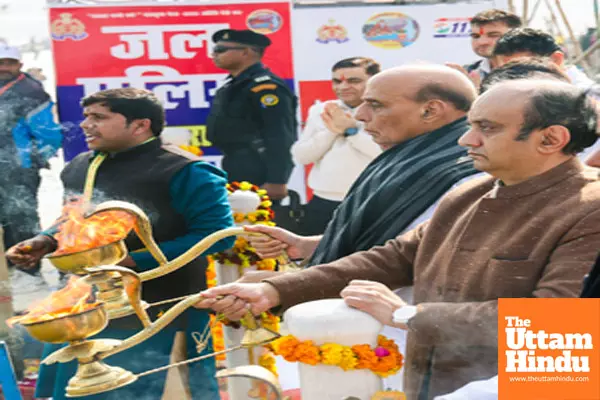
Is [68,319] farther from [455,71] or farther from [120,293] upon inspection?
[455,71]

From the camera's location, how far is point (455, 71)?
5.87ft

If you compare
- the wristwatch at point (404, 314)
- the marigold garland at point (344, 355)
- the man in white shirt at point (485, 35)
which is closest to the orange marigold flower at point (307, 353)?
the marigold garland at point (344, 355)

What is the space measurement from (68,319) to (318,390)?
1.41ft

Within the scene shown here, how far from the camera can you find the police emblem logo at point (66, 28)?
2.16 meters

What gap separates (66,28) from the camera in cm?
218

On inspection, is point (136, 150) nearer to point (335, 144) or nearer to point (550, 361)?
point (335, 144)

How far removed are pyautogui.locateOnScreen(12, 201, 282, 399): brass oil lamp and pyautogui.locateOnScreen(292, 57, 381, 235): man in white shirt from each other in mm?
867

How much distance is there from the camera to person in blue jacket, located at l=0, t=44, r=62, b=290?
6.33 ft

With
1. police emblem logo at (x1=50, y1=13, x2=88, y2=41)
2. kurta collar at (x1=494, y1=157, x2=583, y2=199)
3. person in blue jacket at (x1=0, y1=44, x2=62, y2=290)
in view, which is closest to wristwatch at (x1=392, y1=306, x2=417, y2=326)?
kurta collar at (x1=494, y1=157, x2=583, y2=199)

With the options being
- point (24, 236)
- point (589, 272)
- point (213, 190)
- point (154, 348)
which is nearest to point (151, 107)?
point (213, 190)

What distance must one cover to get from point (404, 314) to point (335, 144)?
4.21 ft

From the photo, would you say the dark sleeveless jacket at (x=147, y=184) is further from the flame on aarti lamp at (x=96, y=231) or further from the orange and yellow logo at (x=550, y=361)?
the orange and yellow logo at (x=550, y=361)

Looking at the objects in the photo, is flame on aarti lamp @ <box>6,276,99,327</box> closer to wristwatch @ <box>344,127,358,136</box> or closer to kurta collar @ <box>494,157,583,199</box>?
kurta collar @ <box>494,157,583,199</box>

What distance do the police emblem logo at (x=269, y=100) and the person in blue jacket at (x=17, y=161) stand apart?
0.71m
